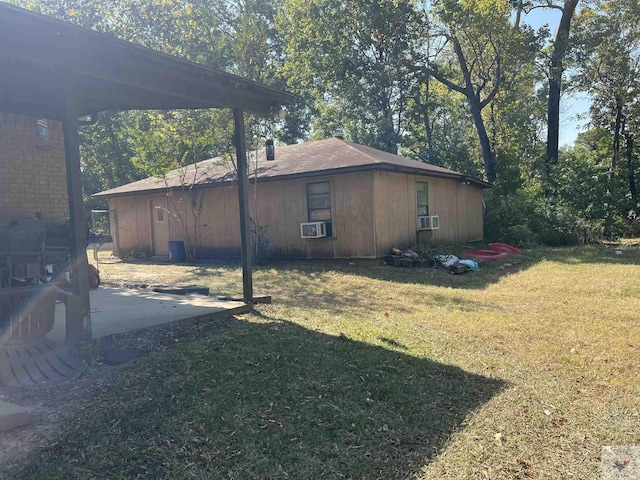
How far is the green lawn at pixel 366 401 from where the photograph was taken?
8.88 ft

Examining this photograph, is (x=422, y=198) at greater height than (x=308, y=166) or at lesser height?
lesser

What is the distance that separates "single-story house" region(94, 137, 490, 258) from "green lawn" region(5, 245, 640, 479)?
554cm

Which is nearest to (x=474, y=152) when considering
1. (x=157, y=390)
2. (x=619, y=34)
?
(x=619, y=34)

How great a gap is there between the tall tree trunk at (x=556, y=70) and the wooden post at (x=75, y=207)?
20.3 metres

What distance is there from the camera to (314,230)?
12.0 meters

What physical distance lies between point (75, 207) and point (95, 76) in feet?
4.00

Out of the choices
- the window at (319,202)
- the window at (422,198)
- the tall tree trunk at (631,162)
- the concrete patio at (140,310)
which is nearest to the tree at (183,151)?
the window at (319,202)

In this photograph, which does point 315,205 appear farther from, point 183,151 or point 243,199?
point 243,199

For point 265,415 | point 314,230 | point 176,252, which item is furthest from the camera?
point 176,252

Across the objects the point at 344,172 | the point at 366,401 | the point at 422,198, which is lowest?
the point at 366,401

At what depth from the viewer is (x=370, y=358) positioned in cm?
432

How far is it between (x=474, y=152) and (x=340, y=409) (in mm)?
27472

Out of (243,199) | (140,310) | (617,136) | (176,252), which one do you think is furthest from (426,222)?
(617,136)

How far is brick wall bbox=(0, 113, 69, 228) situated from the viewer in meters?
6.11
